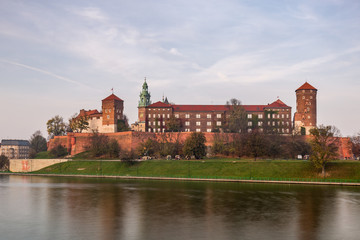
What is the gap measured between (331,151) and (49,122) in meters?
77.8

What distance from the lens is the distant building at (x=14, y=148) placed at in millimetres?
153500

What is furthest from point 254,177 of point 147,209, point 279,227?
point 279,227

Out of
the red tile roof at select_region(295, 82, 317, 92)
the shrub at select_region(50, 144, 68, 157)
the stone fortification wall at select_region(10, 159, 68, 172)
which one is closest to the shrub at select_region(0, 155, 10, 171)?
the stone fortification wall at select_region(10, 159, 68, 172)

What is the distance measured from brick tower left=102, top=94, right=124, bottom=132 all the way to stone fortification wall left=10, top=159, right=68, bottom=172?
2297 cm

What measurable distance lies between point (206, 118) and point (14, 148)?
3567 inches

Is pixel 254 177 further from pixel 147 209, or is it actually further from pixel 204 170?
pixel 147 209

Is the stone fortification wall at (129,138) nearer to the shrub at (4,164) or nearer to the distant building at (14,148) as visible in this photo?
the shrub at (4,164)

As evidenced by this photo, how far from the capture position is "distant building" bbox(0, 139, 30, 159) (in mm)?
153500

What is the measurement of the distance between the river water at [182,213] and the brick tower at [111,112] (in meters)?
55.9

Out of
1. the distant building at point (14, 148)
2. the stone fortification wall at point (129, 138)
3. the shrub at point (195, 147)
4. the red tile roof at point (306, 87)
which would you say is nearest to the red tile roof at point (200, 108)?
the stone fortification wall at point (129, 138)

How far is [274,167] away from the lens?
6250cm

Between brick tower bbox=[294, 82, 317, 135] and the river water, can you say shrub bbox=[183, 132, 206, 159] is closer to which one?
the river water

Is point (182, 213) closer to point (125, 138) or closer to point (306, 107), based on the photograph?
point (125, 138)

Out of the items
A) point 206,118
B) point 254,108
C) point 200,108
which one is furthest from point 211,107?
point 254,108
